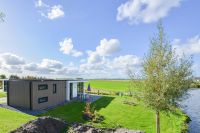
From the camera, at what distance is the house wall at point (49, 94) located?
31003 mm

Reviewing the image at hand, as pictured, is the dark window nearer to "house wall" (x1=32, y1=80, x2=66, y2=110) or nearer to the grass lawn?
"house wall" (x1=32, y1=80, x2=66, y2=110)

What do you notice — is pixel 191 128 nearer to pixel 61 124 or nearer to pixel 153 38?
pixel 153 38

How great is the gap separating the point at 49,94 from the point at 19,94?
4.27 metres

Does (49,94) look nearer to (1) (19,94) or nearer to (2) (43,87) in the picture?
(2) (43,87)

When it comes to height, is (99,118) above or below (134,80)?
below

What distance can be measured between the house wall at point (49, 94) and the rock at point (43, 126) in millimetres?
15544

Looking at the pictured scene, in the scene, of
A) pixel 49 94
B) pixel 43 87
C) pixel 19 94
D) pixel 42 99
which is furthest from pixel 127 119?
pixel 19 94

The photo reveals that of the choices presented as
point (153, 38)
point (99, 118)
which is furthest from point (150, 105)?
point (99, 118)

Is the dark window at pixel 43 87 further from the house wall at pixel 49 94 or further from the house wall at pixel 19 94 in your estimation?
the house wall at pixel 19 94

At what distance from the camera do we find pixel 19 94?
106 feet

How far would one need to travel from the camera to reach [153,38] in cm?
1812

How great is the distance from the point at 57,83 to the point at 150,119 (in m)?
15.9

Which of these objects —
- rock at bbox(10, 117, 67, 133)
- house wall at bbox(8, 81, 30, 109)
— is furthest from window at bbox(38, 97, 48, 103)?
rock at bbox(10, 117, 67, 133)

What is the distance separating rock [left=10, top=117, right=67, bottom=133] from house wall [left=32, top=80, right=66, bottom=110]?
51.0 ft
